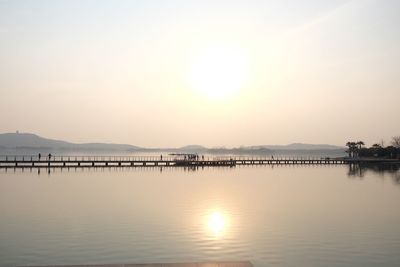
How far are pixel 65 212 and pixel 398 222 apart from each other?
20.1 meters

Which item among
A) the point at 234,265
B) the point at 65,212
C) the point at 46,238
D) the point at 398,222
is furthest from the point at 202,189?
the point at 234,265

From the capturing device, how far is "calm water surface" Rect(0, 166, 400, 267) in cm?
1838

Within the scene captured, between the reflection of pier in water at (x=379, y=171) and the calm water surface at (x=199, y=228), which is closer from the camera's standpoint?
the calm water surface at (x=199, y=228)

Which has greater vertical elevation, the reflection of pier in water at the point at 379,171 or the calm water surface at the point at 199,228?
the reflection of pier in water at the point at 379,171

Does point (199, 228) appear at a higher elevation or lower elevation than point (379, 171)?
lower

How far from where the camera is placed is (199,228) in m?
24.2

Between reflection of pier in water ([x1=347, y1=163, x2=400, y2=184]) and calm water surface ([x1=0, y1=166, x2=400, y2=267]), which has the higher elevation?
reflection of pier in water ([x1=347, y1=163, x2=400, y2=184])

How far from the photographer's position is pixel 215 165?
316 feet

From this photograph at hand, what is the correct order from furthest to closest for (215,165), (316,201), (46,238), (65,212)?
(215,165) → (316,201) → (65,212) → (46,238)

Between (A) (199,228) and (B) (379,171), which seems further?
(B) (379,171)

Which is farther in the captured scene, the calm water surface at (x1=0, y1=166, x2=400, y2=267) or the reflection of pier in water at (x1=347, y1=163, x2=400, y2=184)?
the reflection of pier in water at (x1=347, y1=163, x2=400, y2=184)

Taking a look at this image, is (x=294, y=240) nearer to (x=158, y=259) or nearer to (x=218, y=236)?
(x=218, y=236)

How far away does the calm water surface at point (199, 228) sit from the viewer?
1838 cm

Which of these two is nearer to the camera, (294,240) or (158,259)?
(158,259)
